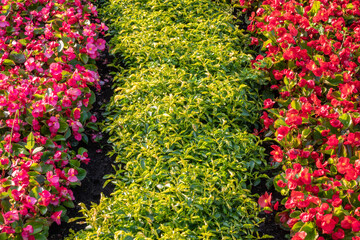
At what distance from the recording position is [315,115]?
3.10 meters

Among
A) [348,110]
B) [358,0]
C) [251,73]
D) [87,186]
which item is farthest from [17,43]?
[358,0]

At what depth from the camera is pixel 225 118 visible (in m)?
3.27

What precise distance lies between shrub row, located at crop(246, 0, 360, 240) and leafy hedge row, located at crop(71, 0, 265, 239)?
25cm

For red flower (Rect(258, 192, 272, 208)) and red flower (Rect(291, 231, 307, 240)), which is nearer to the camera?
red flower (Rect(291, 231, 307, 240))

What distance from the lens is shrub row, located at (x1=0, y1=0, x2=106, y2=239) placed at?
8.20ft

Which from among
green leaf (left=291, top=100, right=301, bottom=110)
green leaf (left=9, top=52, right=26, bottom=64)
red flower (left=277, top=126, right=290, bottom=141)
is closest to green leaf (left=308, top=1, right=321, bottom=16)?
green leaf (left=291, top=100, right=301, bottom=110)

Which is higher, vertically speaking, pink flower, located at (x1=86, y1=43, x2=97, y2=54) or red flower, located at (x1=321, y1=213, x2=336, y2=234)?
pink flower, located at (x1=86, y1=43, x2=97, y2=54)

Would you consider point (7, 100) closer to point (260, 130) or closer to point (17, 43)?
point (17, 43)

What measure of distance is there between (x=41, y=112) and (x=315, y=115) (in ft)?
7.09

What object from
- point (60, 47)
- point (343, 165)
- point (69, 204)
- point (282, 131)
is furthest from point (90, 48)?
point (343, 165)

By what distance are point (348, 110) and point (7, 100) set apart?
2.61 metres

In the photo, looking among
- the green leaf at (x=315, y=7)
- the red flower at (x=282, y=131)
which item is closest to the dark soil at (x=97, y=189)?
the red flower at (x=282, y=131)

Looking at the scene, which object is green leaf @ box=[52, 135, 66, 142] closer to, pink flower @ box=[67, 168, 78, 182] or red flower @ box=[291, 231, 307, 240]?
pink flower @ box=[67, 168, 78, 182]

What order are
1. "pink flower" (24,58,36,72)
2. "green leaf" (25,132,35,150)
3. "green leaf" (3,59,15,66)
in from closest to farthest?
"green leaf" (25,132,35,150)
"pink flower" (24,58,36,72)
"green leaf" (3,59,15,66)
